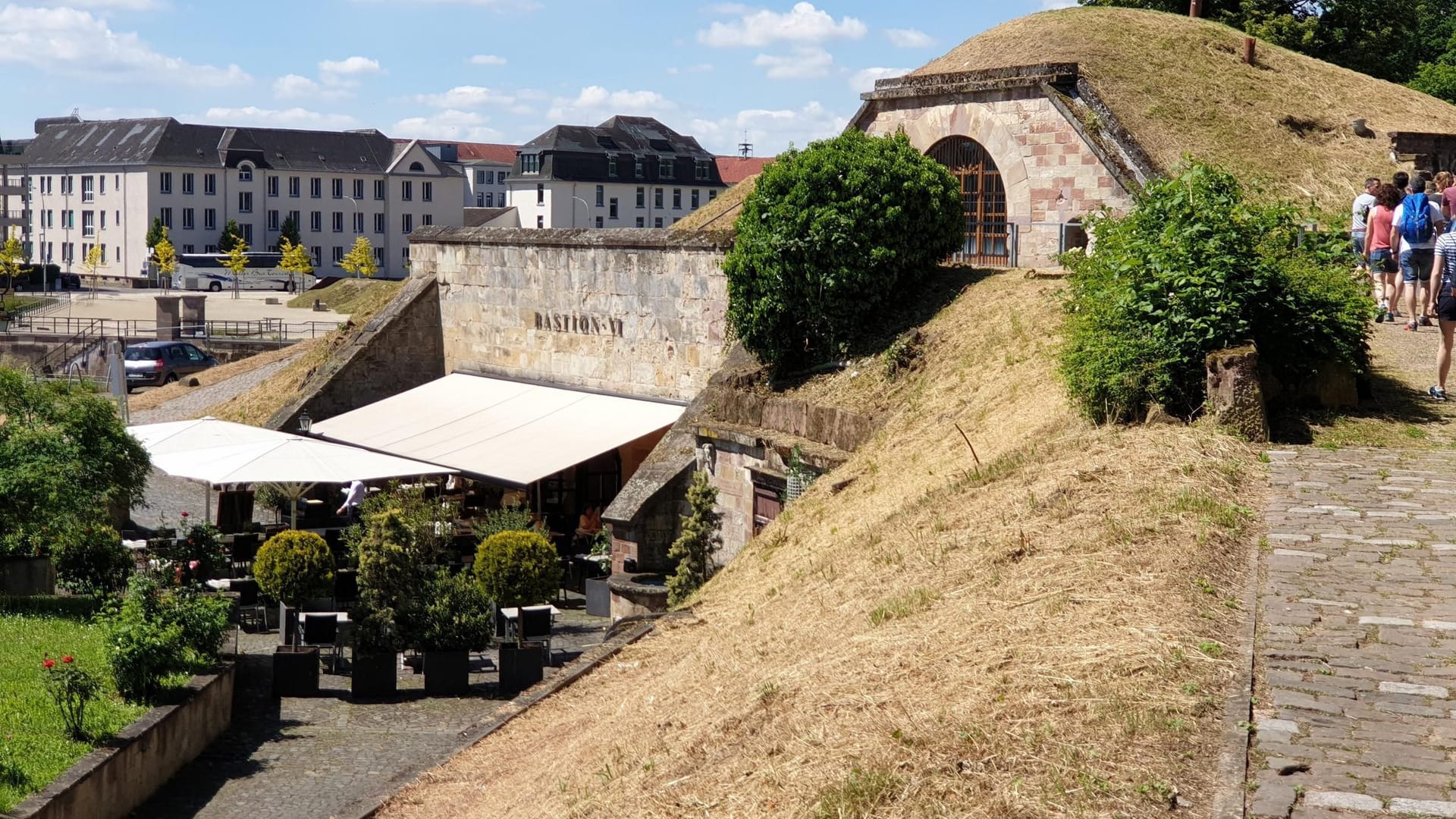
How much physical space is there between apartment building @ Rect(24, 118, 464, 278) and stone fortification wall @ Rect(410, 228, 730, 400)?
7168 cm

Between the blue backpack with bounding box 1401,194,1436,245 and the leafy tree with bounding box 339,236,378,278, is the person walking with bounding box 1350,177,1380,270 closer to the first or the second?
the blue backpack with bounding box 1401,194,1436,245

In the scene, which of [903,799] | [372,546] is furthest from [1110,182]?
[903,799]

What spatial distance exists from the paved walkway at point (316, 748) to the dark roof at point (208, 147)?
276 feet

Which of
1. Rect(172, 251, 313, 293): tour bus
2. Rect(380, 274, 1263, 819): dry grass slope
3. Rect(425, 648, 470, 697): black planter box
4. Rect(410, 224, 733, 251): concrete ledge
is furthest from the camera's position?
Rect(172, 251, 313, 293): tour bus

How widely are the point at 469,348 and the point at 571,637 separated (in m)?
10.4

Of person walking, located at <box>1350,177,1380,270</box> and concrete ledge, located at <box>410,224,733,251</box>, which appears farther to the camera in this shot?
concrete ledge, located at <box>410,224,733,251</box>

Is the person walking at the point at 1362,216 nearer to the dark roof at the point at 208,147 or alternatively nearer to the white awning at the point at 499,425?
the white awning at the point at 499,425

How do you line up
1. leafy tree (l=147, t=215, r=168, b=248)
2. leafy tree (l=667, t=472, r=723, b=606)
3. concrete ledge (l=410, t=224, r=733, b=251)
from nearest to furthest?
leafy tree (l=667, t=472, r=723, b=606), concrete ledge (l=410, t=224, r=733, b=251), leafy tree (l=147, t=215, r=168, b=248)

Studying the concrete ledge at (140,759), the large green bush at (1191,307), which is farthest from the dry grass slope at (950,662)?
the concrete ledge at (140,759)

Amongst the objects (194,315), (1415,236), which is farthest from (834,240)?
(194,315)

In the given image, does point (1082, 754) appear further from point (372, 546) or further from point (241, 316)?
point (241, 316)

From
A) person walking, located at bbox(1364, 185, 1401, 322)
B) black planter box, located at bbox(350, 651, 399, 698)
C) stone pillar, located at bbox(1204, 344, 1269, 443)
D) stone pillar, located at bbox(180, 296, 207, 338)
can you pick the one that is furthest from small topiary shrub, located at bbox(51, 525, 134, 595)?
stone pillar, located at bbox(180, 296, 207, 338)

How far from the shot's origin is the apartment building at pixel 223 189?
92000 millimetres

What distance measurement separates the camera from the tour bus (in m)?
82.2
